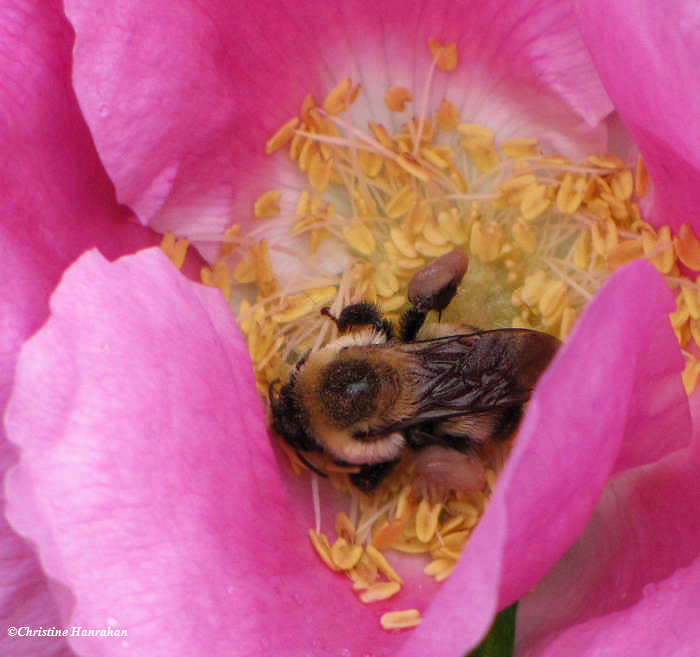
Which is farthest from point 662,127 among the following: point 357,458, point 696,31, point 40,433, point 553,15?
point 40,433

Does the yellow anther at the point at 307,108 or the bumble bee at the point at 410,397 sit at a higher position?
the yellow anther at the point at 307,108

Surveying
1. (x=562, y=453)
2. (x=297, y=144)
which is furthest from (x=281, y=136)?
(x=562, y=453)

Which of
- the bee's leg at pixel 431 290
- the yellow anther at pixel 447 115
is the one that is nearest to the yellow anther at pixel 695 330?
the bee's leg at pixel 431 290

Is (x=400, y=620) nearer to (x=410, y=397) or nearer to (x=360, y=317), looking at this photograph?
(x=410, y=397)

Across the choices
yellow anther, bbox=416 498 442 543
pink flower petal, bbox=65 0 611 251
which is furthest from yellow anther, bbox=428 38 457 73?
yellow anther, bbox=416 498 442 543

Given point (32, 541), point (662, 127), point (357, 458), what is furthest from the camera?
point (357, 458)

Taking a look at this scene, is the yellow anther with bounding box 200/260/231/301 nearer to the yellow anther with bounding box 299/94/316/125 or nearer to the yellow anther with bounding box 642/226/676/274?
the yellow anther with bounding box 299/94/316/125

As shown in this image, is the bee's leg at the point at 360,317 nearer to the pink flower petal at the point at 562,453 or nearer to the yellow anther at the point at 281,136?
the yellow anther at the point at 281,136

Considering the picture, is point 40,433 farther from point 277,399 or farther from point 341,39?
point 341,39
